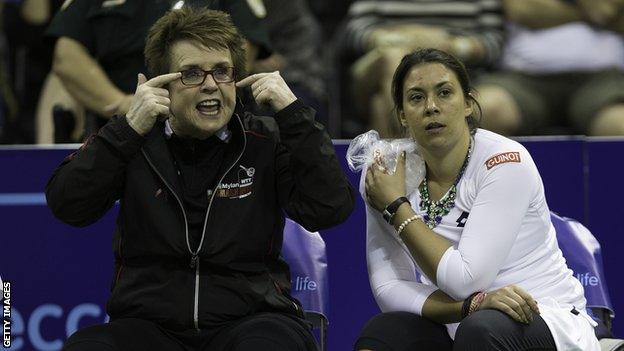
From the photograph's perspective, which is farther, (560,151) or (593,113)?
(593,113)

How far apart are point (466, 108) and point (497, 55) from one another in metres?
2.66

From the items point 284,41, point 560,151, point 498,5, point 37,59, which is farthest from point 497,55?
point 37,59

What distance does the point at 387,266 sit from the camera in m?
3.81

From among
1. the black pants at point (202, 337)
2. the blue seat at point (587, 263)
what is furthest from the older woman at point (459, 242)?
the blue seat at point (587, 263)

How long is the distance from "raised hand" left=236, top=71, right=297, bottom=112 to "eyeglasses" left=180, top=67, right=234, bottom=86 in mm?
51

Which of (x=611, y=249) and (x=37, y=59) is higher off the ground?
(x=37, y=59)

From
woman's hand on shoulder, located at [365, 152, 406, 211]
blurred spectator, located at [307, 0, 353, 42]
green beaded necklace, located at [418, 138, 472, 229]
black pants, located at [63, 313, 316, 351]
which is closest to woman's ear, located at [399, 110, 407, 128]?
woman's hand on shoulder, located at [365, 152, 406, 211]

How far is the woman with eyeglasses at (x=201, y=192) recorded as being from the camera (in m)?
3.52

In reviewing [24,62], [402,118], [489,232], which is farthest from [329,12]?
[489,232]

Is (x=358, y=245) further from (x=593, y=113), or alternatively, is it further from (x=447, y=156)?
(x=593, y=113)

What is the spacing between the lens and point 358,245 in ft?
15.2

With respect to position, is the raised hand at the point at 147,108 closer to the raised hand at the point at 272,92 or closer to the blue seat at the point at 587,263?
the raised hand at the point at 272,92

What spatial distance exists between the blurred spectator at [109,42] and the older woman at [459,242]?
1.25 meters

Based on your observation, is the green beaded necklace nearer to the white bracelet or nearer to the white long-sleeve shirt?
the white long-sleeve shirt
